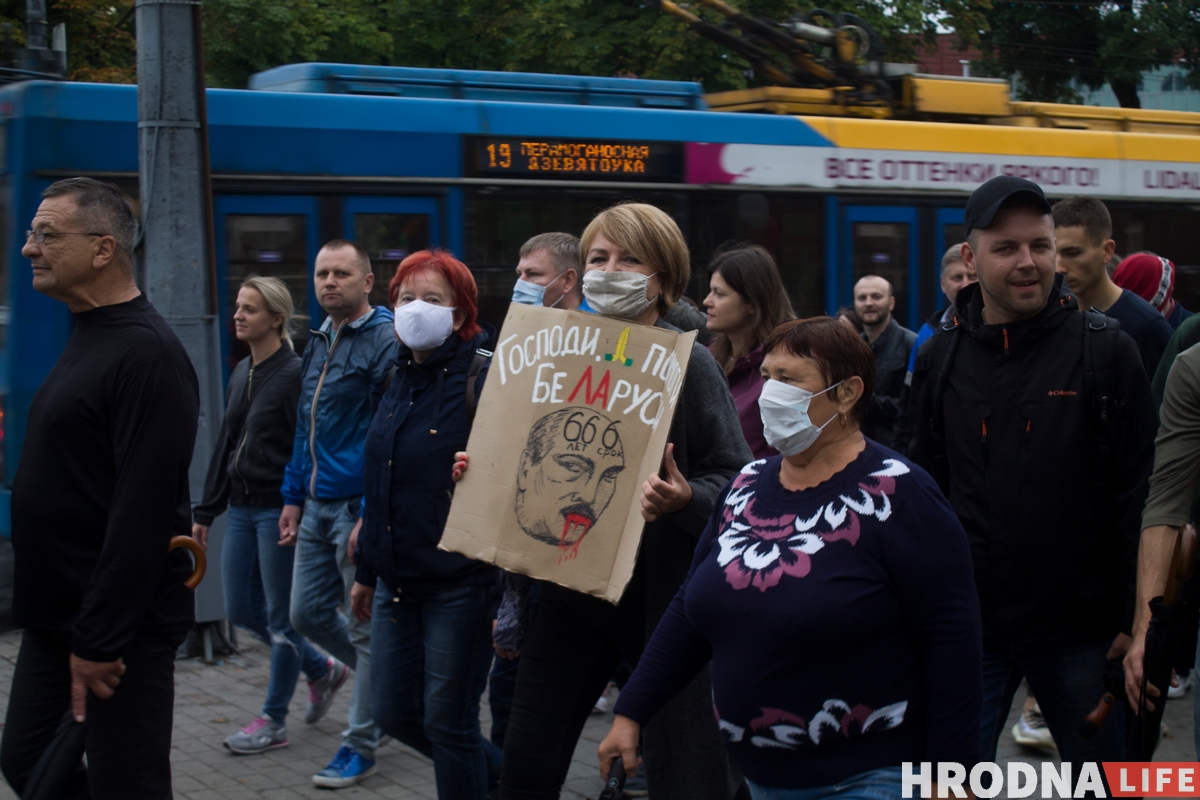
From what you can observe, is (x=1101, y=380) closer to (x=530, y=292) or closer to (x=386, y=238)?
(x=530, y=292)

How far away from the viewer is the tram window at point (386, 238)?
8.36m

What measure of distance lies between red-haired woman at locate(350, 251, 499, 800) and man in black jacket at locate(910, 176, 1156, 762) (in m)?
1.57

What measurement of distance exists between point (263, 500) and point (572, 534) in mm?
2832

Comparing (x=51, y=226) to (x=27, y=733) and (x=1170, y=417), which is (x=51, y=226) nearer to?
(x=27, y=733)

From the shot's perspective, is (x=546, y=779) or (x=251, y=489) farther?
(x=251, y=489)

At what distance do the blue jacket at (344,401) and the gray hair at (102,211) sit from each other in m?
1.70

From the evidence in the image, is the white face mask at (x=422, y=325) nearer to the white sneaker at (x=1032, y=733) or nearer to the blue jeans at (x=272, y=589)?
the blue jeans at (x=272, y=589)

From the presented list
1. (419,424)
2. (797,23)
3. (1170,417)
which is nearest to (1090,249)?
(1170,417)

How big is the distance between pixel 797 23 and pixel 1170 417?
885 cm

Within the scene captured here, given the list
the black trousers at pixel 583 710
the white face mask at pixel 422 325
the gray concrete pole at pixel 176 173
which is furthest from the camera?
the gray concrete pole at pixel 176 173

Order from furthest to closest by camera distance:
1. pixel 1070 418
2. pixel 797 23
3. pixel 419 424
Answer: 1. pixel 797 23
2. pixel 419 424
3. pixel 1070 418

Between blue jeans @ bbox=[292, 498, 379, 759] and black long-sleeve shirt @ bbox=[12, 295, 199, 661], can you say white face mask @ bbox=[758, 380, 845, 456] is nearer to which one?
black long-sleeve shirt @ bbox=[12, 295, 199, 661]

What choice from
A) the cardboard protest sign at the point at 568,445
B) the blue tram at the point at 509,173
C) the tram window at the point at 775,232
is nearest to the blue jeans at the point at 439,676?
the cardboard protest sign at the point at 568,445

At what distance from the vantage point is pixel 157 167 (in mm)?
6895
